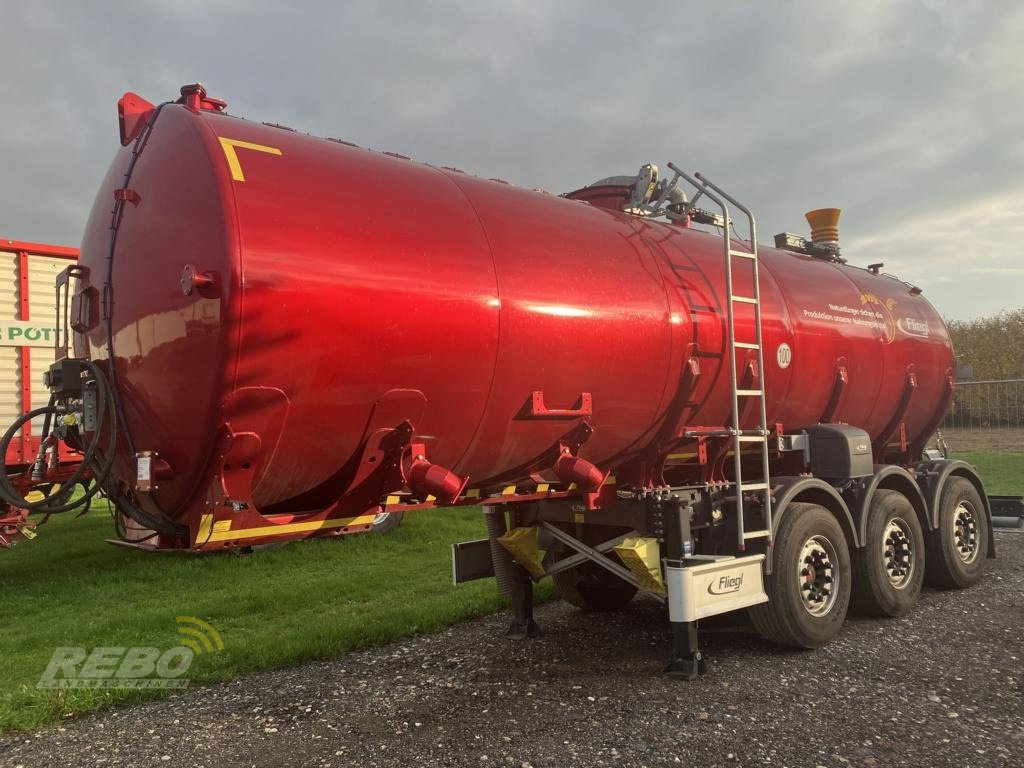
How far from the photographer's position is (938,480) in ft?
26.2

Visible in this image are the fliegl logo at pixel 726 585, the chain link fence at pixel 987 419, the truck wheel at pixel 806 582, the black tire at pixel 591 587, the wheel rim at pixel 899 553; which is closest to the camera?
the fliegl logo at pixel 726 585

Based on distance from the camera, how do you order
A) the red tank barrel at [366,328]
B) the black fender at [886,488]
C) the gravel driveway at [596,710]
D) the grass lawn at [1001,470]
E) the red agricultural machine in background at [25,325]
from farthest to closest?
the grass lawn at [1001,470] < the red agricultural machine in background at [25,325] < the black fender at [886,488] < the gravel driveway at [596,710] < the red tank barrel at [366,328]

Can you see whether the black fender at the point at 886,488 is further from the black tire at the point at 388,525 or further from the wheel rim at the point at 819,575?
the black tire at the point at 388,525

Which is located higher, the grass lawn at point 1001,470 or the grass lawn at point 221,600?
the grass lawn at point 1001,470

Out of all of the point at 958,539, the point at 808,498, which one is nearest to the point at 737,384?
the point at 808,498

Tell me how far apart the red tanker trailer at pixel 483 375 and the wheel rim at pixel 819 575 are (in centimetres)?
3

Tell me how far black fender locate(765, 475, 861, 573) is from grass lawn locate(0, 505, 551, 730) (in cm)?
295

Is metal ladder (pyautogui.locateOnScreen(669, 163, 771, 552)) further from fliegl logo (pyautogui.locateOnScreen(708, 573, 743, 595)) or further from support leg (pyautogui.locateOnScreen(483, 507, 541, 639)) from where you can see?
support leg (pyautogui.locateOnScreen(483, 507, 541, 639))

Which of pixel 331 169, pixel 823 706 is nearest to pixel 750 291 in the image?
pixel 823 706

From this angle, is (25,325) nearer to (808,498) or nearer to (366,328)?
(366,328)

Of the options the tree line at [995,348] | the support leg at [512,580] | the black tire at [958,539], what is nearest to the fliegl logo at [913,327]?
the black tire at [958,539]

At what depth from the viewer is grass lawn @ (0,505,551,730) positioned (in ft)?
20.1

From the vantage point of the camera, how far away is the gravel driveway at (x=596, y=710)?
4.36 metres

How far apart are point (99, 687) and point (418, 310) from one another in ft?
12.6
